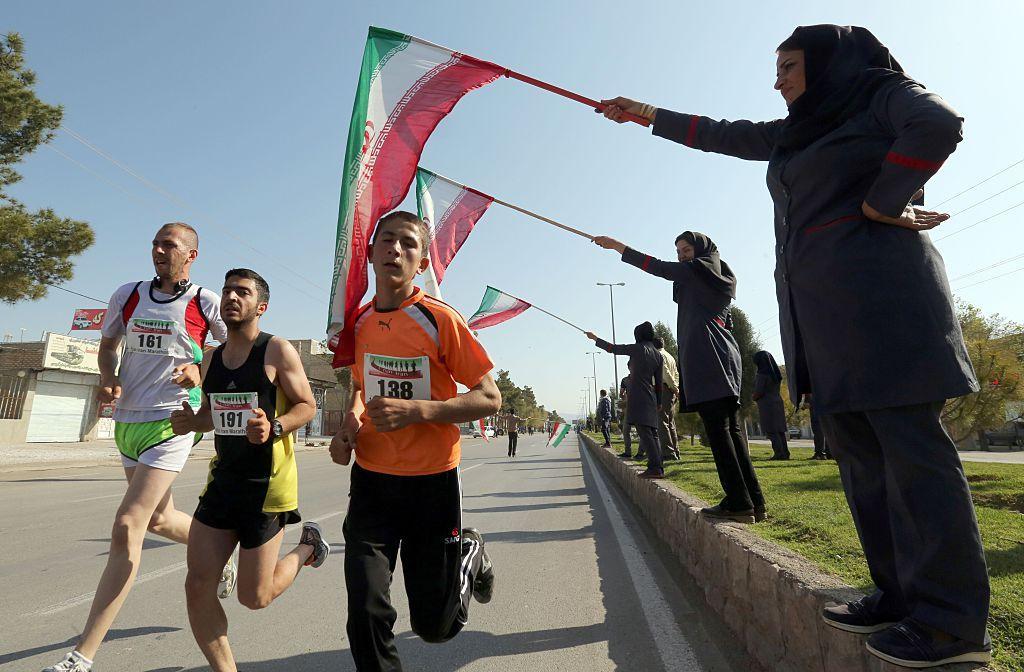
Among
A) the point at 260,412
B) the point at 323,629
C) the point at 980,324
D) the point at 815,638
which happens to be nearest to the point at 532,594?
the point at 323,629

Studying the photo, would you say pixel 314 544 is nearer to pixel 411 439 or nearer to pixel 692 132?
pixel 411 439

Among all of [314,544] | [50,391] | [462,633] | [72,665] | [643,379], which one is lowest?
[462,633]

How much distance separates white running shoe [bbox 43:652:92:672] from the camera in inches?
97.8

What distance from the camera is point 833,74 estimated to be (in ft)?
7.45

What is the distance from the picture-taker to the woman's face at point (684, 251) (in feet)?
15.1

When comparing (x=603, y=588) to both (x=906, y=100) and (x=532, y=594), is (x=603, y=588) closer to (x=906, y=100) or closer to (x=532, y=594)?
(x=532, y=594)

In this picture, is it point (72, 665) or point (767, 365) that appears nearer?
point (72, 665)

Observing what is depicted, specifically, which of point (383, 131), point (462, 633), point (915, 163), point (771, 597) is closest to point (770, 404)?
point (771, 597)

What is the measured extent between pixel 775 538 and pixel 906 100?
8.55 ft

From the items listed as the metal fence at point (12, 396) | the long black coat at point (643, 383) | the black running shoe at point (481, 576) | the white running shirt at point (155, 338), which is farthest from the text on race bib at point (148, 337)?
the metal fence at point (12, 396)

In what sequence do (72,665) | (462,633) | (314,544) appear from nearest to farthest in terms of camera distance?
1. (72,665)
2. (314,544)
3. (462,633)

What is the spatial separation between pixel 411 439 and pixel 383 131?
7.53 feet

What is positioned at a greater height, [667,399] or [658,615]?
[667,399]

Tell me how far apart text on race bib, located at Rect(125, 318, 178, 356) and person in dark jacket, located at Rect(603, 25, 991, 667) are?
3.32 m
